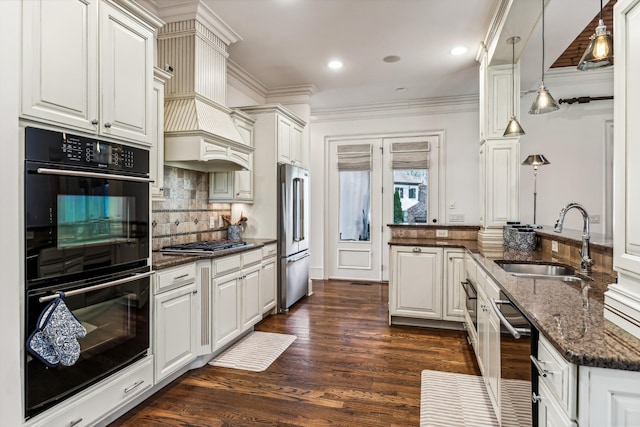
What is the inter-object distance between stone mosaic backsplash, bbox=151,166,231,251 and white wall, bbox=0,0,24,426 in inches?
63.5

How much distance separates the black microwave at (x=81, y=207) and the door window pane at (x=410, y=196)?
455 centimetres

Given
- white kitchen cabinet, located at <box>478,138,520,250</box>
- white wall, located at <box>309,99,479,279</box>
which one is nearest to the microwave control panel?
white kitchen cabinet, located at <box>478,138,520,250</box>

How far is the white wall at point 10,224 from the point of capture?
151cm

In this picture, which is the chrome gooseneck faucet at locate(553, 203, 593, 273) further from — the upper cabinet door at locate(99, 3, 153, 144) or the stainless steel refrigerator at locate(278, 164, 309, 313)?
the stainless steel refrigerator at locate(278, 164, 309, 313)

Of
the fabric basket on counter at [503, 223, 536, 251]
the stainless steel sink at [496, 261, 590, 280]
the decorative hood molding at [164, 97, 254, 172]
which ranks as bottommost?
the stainless steel sink at [496, 261, 590, 280]

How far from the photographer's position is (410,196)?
615 cm

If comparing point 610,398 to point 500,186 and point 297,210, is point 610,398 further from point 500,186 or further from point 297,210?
point 297,210

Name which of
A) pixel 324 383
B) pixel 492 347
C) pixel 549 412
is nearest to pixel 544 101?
pixel 492 347

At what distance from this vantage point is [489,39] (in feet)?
11.6

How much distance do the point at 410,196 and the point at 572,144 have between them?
2340mm

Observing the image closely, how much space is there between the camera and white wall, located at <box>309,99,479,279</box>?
5863 millimetres

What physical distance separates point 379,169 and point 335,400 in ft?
14.5

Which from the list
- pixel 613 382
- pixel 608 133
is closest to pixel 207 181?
pixel 613 382

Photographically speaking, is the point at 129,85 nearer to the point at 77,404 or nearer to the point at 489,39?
the point at 77,404
